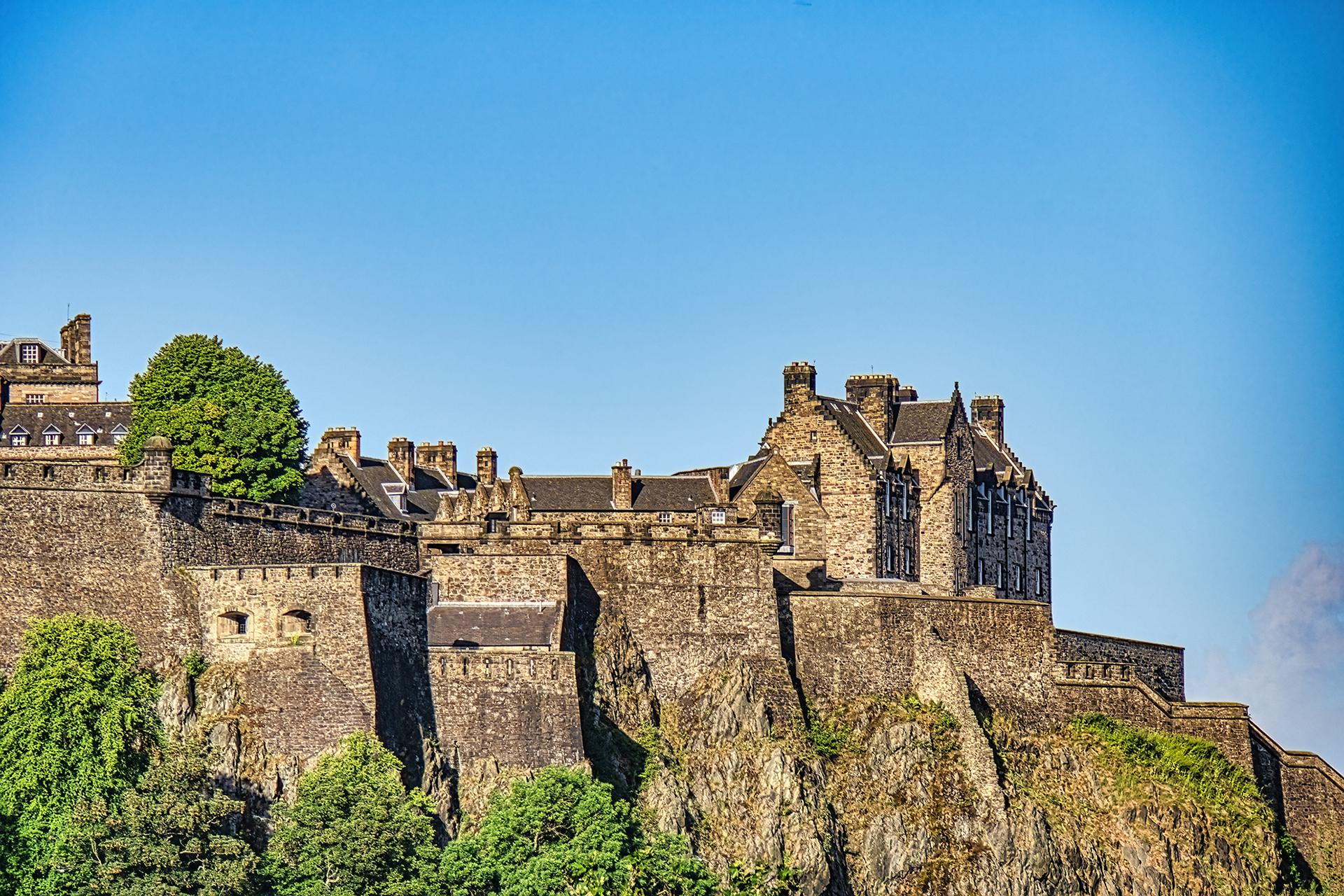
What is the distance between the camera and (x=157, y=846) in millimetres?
63000

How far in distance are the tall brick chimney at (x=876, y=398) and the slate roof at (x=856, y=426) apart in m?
0.22

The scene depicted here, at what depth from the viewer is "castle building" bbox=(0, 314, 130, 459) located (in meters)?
83.2

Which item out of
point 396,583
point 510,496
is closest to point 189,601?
point 396,583

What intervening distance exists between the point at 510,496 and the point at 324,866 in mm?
23951

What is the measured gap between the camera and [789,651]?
265 feet

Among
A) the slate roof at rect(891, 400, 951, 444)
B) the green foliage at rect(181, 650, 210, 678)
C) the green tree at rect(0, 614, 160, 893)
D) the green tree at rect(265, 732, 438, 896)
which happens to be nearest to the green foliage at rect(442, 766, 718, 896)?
the green tree at rect(265, 732, 438, 896)

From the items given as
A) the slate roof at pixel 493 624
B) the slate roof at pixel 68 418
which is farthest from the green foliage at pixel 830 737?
the slate roof at pixel 68 418

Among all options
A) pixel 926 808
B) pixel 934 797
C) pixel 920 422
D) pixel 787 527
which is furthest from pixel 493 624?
pixel 920 422

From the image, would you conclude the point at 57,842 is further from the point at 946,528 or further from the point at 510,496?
the point at 946,528

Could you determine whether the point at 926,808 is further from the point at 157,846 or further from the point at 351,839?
the point at 157,846

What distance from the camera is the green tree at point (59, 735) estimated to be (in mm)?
64125

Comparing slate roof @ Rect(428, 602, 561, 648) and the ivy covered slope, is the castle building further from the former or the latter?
the ivy covered slope

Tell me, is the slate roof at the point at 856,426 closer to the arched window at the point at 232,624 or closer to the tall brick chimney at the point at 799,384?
the tall brick chimney at the point at 799,384

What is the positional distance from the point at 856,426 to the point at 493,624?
2143 centimetres
